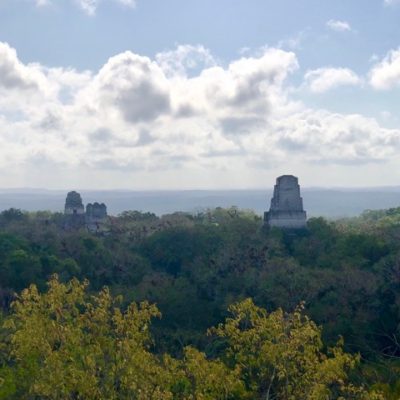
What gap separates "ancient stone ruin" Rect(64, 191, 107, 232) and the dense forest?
1.34 meters

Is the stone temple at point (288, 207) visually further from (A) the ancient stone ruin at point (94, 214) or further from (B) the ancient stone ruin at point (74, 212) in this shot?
(B) the ancient stone ruin at point (74, 212)

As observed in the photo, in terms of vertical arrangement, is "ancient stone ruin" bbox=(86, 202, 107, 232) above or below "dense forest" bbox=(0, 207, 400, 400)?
above

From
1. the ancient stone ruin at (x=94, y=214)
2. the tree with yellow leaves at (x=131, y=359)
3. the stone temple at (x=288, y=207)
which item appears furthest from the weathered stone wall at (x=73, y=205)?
the tree with yellow leaves at (x=131, y=359)

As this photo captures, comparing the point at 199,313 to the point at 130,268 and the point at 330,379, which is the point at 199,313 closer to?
the point at 130,268

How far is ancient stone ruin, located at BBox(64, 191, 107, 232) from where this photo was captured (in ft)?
198

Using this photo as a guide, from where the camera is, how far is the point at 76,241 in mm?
44844

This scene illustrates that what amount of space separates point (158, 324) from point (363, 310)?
400 inches

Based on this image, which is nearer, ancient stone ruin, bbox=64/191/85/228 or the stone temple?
the stone temple

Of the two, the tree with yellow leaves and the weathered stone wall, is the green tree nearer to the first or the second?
the tree with yellow leaves

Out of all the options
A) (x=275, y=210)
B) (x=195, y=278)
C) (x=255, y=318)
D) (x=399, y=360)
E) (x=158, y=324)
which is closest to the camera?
(x=255, y=318)

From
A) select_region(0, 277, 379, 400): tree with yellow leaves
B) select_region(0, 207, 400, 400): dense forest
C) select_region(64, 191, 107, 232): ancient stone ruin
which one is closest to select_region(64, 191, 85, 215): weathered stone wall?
select_region(64, 191, 107, 232): ancient stone ruin

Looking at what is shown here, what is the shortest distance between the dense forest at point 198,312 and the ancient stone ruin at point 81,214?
134 centimetres

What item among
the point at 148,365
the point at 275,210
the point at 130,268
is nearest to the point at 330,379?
the point at 148,365

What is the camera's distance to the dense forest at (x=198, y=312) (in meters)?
12.5
